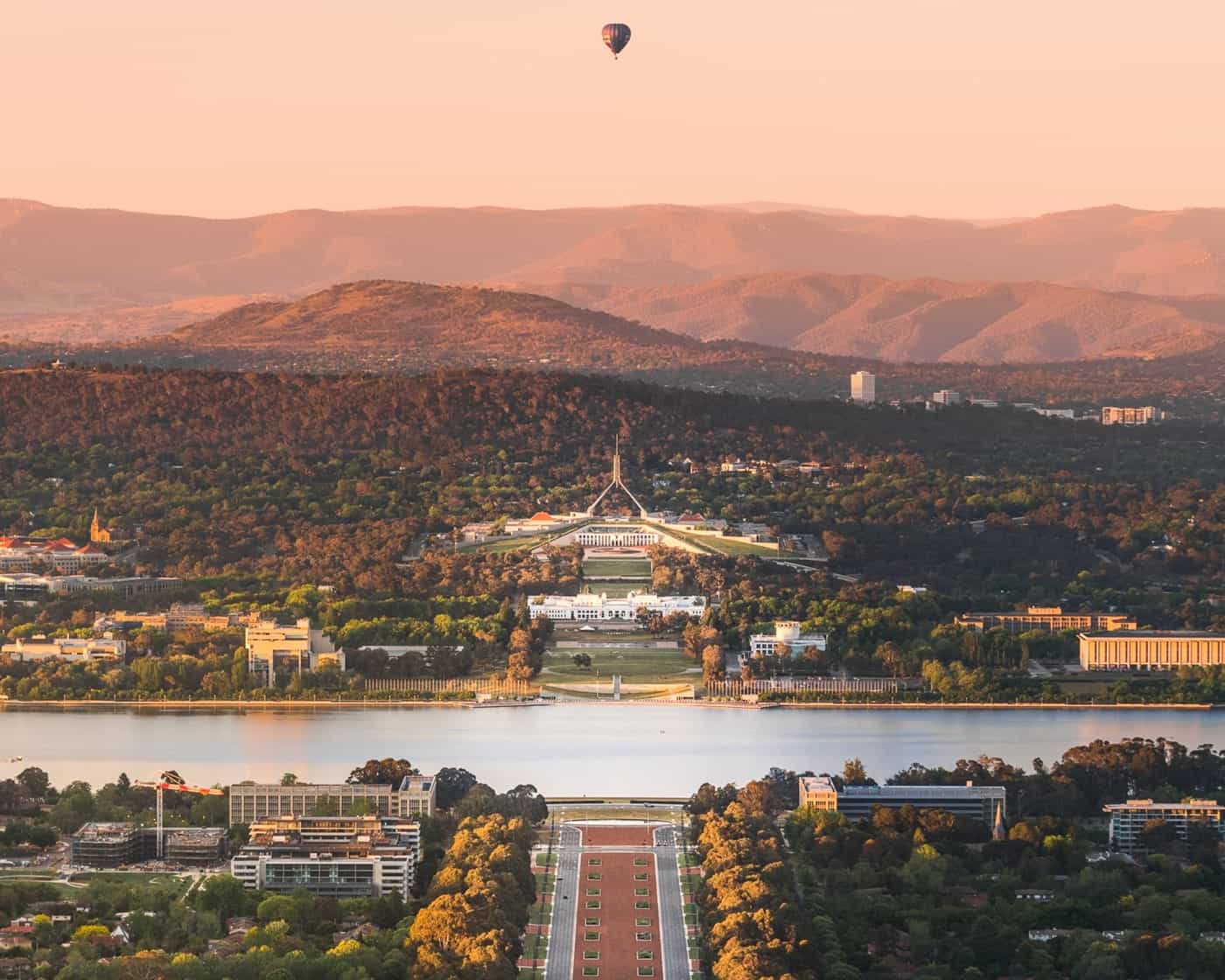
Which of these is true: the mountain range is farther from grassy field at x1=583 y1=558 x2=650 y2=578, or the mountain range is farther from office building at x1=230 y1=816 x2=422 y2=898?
office building at x1=230 y1=816 x2=422 y2=898

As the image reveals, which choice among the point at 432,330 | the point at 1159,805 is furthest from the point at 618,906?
the point at 432,330

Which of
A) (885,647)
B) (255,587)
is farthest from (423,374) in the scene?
(885,647)

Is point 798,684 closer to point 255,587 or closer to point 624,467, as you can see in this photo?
point 255,587

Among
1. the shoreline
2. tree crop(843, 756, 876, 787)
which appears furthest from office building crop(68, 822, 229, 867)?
the shoreline

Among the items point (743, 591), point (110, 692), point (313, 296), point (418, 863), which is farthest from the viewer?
point (313, 296)

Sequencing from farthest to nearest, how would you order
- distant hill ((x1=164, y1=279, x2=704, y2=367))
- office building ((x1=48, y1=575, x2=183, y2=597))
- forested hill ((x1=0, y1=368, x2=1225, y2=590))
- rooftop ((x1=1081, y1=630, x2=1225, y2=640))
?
distant hill ((x1=164, y1=279, x2=704, y2=367)), forested hill ((x1=0, y1=368, x2=1225, y2=590)), office building ((x1=48, y1=575, x2=183, y2=597)), rooftop ((x1=1081, y1=630, x2=1225, y2=640))

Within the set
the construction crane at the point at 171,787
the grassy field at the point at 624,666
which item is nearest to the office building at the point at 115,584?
the grassy field at the point at 624,666
